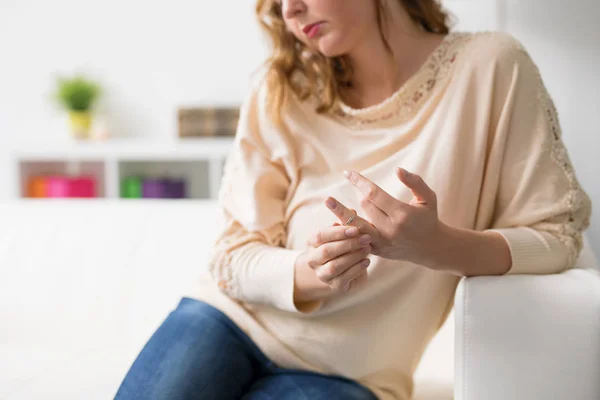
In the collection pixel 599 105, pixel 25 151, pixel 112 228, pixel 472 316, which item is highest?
pixel 599 105

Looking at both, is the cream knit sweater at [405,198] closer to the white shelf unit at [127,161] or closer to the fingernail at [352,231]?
the fingernail at [352,231]

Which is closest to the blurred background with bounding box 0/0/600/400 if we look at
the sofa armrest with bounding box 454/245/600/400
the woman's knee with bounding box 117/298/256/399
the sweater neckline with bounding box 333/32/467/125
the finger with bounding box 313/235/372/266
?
the woman's knee with bounding box 117/298/256/399

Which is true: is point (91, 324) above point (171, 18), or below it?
below

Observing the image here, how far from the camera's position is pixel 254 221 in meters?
1.31

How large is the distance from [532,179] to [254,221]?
48 cm

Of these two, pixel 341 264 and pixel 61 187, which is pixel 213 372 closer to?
pixel 341 264

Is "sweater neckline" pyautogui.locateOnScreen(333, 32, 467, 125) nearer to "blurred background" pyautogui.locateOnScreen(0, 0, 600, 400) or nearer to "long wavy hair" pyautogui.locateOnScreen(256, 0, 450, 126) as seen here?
"long wavy hair" pyautogui.locateOnScreen(256, 0, 450, 126)

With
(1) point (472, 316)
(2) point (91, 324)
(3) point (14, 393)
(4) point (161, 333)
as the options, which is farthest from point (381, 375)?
(2) point (91, 324)

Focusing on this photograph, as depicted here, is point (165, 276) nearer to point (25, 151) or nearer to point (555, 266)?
point (555, 266)

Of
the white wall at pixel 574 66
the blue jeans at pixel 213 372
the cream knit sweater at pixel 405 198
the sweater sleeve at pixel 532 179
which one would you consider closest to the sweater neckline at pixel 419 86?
the cream knit sweater at pixel 405 198

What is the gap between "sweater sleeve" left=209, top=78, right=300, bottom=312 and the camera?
4.03ft

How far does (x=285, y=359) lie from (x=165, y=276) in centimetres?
66

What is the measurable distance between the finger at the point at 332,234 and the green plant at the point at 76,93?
328 cm

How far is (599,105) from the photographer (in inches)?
71.8
